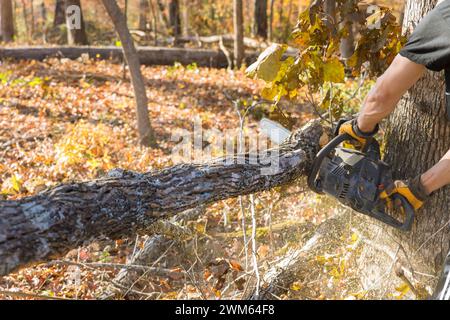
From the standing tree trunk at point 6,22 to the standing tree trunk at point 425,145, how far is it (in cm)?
1372

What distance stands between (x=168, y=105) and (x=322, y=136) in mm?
5901

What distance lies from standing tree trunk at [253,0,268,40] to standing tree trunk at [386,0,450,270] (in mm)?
12425

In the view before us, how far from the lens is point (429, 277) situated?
11.6ft

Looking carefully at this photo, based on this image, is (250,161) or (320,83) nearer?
(250,161)

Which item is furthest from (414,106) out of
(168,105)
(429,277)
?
(168,105)

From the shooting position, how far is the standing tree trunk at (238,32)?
36.9ft

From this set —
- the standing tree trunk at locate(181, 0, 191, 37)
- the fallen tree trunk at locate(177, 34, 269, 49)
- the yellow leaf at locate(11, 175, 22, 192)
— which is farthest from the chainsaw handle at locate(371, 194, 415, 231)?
the standing tree trunk at locate(181, 0, 191, 37)

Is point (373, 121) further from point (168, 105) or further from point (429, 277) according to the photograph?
point (168, 105)

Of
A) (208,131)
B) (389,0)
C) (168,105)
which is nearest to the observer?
(208,131)

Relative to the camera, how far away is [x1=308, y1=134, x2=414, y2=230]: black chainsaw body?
3.53 meters

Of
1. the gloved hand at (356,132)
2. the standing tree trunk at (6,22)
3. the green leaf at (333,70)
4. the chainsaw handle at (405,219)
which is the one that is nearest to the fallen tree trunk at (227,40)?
the standing tree trunk at (6,22)

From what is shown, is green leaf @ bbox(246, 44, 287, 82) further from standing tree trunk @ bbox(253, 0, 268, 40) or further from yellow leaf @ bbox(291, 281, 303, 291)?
standing tree trunk @ bbox(253, 0, 268, 40)

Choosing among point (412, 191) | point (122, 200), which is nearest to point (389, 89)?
point (412, 191)

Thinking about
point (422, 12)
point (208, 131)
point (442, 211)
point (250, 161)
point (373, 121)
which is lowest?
point (208, 131)
